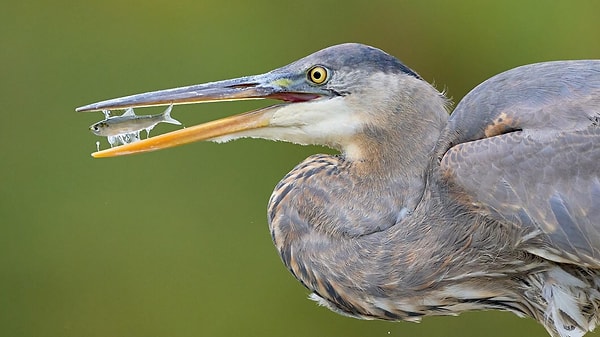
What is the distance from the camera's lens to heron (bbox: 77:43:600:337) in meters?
2.92

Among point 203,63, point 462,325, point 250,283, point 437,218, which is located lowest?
point 462,325

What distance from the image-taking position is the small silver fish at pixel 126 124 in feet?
9.95

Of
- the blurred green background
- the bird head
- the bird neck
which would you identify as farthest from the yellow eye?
the blurred green background

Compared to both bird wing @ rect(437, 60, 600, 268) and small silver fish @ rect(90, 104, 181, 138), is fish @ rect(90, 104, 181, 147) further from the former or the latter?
bird wing @ rect(437, 60, 600, 268)

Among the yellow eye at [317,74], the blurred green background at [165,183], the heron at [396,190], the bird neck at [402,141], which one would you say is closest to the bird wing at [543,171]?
the heron at [396,190]

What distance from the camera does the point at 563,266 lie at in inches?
116

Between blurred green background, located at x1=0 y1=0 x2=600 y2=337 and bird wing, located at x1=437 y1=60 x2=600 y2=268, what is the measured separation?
2.06 m

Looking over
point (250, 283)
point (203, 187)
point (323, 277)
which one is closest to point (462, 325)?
point (250, 283)

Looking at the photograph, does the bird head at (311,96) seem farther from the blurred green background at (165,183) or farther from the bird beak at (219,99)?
the blurred green background at (165,183)

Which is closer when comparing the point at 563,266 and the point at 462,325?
the point at 563,266

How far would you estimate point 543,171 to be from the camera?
9.09 feet

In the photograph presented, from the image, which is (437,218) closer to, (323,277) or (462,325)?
(323,277)

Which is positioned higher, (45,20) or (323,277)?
(45,20)

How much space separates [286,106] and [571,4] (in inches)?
90.1
